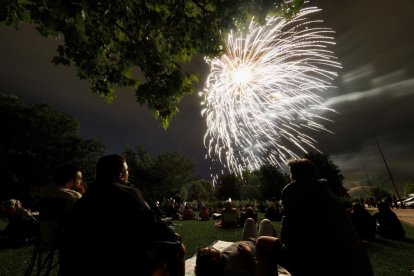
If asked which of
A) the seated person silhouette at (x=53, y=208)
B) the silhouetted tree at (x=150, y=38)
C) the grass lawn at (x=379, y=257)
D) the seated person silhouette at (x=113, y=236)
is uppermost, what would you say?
the silhouetted tree at (x=150, y=38)

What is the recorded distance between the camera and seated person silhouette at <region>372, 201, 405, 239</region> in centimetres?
1177

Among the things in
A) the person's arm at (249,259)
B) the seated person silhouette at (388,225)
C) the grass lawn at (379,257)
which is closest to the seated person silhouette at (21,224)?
the grass lawn at (379,257)

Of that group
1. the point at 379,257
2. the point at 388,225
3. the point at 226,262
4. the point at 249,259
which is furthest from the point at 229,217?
the point at 226,262

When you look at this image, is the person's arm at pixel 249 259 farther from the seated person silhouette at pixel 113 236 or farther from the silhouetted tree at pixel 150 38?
the silhouetted tree at pixel 150 38

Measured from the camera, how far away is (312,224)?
3.25m

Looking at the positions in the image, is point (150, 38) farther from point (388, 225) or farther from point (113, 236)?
point (388, 225)

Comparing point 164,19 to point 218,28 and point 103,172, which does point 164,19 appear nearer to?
point 218,28

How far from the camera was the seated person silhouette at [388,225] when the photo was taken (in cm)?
1177

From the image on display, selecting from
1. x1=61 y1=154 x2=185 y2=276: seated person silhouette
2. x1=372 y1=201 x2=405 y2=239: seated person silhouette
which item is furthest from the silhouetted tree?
x1=372 y1=201 x2=405 y2=239: seated person silhouette

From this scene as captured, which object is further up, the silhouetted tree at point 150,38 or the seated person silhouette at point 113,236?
the silhouetted tree at point 150,38

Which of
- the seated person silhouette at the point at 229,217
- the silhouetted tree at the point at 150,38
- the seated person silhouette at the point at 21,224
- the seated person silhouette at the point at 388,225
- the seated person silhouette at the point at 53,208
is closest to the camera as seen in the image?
the seated person silhouette at the point at 53,208

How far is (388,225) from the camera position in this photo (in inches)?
472

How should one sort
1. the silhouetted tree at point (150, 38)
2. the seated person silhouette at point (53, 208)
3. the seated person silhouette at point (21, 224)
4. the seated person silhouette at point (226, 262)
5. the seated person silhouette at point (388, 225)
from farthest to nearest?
the seated person silhouette at point (388, 225)
the seated person silhouette at point (21, 224)
the silhouetted tree at point (150, 38)
the seated person silhouette at point (53, 208)
the seated person silhouette at point (226, 262)

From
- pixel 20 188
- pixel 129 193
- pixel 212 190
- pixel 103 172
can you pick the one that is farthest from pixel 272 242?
pixel 212 190
